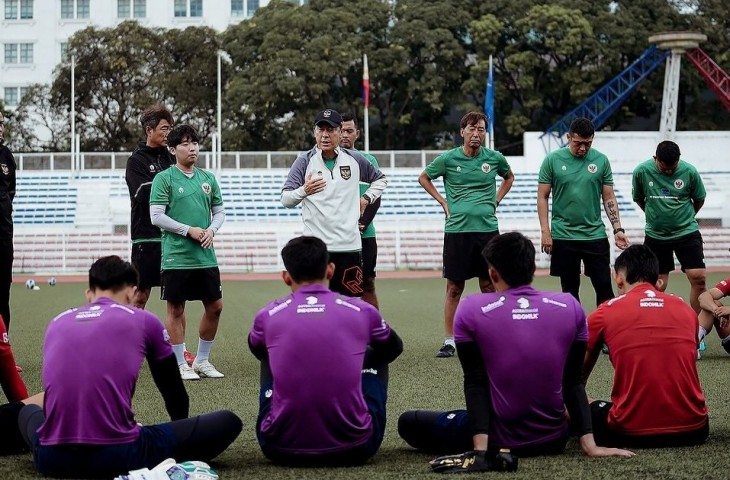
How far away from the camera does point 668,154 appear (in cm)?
1022

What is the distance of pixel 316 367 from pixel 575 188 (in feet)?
17.9

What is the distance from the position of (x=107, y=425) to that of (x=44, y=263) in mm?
27551

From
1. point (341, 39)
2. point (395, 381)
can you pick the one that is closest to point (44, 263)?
point (341, 39)

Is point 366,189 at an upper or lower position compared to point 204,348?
upper

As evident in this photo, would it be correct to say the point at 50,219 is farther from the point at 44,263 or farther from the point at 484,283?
the point at 484,283

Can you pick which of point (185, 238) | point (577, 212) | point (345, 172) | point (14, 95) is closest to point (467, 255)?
point (577, 212)

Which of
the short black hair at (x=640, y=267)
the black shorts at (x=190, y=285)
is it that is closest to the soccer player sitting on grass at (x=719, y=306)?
the short black hair at (x=640, y=267)

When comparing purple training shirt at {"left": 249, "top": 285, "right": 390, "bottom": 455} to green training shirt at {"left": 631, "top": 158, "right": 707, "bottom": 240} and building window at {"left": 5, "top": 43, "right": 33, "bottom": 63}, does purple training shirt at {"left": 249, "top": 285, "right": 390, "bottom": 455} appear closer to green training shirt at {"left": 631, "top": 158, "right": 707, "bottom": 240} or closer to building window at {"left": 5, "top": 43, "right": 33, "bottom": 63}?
green training shirt at {"left": 631, "top": 158, "right": 707, "bottom": 240}

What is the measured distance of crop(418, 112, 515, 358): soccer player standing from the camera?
10461 mm

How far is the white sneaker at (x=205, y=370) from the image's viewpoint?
30.2 ft

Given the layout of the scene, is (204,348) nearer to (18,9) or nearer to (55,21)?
(55,21)

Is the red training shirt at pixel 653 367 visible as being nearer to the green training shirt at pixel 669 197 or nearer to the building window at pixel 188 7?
the green training shirt at pixel 669 197

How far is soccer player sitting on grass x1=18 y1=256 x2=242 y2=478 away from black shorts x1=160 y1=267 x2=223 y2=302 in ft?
11.9

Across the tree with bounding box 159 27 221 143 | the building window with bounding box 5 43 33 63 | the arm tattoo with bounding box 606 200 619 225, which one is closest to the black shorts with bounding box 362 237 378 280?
the arm tattoo with bounding box 606 200 619 225
